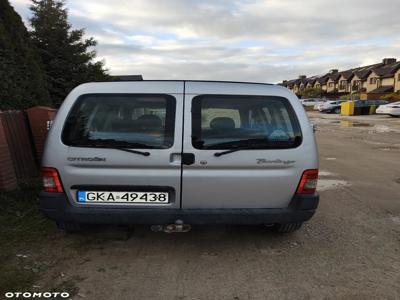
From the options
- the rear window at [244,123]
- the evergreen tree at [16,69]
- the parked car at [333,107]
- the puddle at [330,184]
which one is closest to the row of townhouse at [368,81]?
the parked car at [333,107]

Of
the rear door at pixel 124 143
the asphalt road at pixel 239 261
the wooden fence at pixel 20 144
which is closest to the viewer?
the asphalt road at pixel 239 261

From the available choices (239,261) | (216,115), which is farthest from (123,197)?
(239,261)

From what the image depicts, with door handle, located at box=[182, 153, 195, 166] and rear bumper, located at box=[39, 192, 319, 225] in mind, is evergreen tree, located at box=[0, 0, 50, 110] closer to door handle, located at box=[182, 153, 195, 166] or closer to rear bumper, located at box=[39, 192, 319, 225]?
rear bumper, located at box=[39, 192, 319, 225]

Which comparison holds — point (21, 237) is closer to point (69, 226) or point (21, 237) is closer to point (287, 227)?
point (69, 226)

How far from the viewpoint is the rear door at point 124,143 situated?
3.43 meters

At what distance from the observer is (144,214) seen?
3471 millimetres

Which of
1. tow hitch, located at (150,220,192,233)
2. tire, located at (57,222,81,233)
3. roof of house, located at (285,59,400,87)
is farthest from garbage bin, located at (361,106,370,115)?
tire, located at (57,222,81,233)

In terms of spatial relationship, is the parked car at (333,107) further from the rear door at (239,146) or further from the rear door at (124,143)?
the rear door at (124,143)

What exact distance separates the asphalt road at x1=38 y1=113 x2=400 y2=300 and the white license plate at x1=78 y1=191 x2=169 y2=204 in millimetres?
583

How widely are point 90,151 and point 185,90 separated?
1.01 m

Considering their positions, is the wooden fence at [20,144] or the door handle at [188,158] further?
the wooden fence at [20,144]

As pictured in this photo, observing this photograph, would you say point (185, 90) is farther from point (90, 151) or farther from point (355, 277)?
point (355, 277)

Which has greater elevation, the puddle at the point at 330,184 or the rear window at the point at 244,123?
the rear window at the point at 244,123

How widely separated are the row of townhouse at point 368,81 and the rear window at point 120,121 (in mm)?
51164
